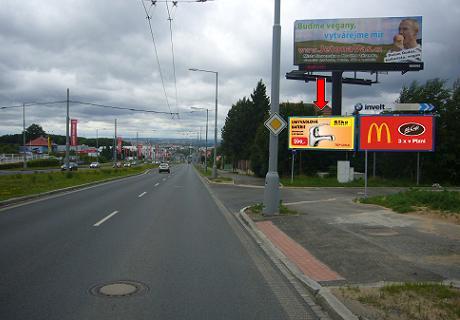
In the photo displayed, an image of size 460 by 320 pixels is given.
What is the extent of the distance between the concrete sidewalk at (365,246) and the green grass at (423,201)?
0.92 meters

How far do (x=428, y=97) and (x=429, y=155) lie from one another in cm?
456

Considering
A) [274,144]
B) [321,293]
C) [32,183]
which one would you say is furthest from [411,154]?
[321,293]

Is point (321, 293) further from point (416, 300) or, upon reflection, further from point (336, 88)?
point (336, 88)

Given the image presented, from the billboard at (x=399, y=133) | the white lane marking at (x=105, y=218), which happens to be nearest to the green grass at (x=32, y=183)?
the white lane marking at (x=105, y=218)

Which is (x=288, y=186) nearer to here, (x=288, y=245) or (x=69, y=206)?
(x=69, y=206)

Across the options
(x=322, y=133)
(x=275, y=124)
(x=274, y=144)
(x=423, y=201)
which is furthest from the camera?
(x=322, y=133)

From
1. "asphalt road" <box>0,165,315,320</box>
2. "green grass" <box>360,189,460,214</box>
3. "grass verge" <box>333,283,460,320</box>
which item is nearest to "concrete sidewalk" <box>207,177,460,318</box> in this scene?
"grass verge" <box>333,283,460,320</box>

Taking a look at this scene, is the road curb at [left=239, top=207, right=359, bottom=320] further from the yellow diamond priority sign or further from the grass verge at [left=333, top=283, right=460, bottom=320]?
the yellow diamond priority sign

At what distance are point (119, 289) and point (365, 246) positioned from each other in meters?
4.92

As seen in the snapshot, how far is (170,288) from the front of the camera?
6141 mm

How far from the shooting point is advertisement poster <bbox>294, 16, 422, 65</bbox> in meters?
35.6

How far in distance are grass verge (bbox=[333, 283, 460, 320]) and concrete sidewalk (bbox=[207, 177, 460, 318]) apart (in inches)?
17.5

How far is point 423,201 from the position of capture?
1509 cm

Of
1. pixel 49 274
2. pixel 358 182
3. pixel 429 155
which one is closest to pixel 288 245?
pixel 49 274
